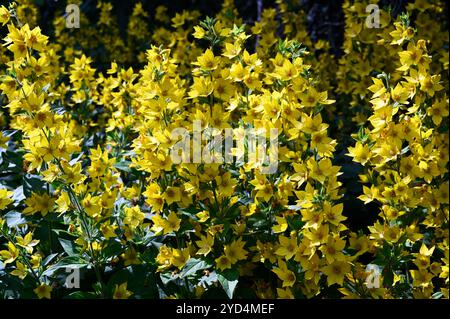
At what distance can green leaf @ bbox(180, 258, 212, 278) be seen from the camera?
2.50m

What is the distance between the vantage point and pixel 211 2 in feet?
21.7

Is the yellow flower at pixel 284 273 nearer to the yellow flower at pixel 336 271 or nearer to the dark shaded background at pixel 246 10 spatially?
the yellow flower at pixel 336 271

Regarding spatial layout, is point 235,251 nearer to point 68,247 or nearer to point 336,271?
point 336,271

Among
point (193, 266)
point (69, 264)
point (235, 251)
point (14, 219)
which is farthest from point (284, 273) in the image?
point (14, 219)

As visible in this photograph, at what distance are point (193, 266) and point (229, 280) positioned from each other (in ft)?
0.50

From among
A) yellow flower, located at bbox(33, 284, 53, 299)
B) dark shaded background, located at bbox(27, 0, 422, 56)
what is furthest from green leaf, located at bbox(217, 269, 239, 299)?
dark shaded background, located at bbox(27, 0, 422, 56)

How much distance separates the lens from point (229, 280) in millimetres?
2455

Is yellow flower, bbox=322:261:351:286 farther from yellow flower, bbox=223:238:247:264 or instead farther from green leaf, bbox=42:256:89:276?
green leaf, bbox=42:256:89:276

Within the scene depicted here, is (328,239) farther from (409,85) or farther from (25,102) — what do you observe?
(25,102)

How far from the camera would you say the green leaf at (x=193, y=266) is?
250 cm

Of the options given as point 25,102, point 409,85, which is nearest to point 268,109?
point 409,85

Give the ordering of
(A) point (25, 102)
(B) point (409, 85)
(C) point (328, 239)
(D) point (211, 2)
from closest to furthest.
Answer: (C) point (328, 239) < (A) point (25, 102) < (B) point (409, 85) < (D) point (211, 2)
